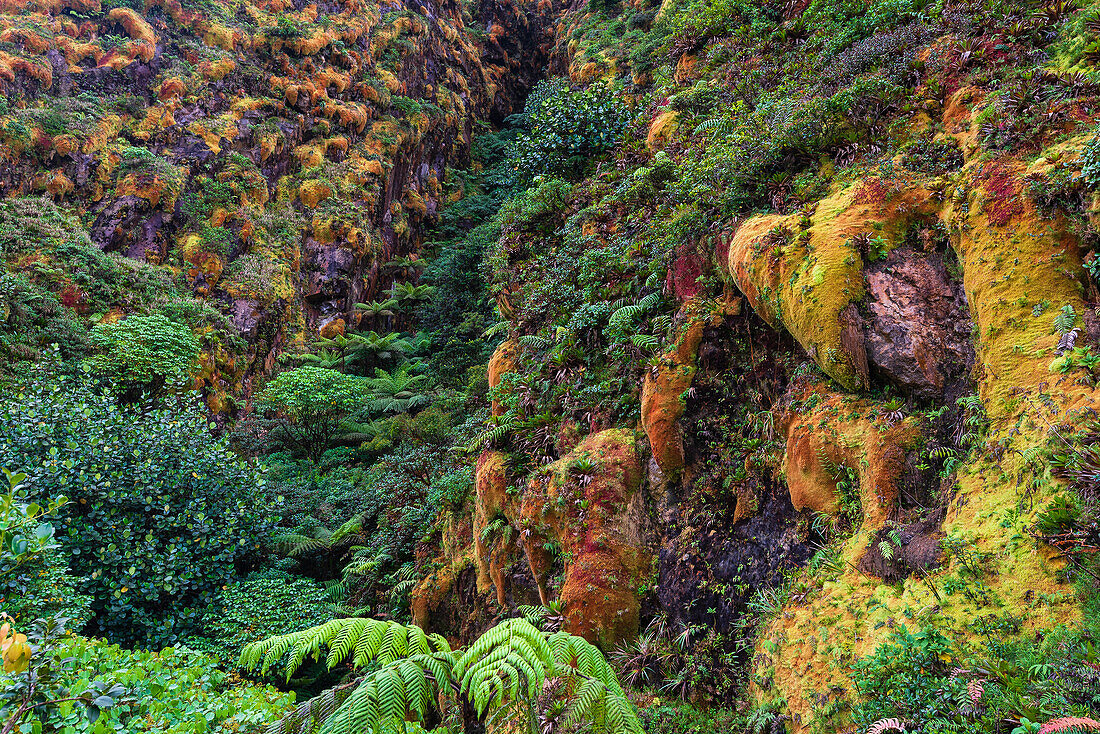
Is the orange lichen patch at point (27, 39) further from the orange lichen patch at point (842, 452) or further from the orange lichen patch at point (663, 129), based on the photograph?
the orange lichen patch at point (842, 452)

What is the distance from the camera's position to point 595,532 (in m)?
6.28

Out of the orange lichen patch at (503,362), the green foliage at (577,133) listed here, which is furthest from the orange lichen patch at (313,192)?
the orange lichen patch at (503,362)

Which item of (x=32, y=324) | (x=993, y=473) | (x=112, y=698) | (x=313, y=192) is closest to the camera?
(x=112, y=698)

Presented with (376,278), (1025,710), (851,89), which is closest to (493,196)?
(376,278)

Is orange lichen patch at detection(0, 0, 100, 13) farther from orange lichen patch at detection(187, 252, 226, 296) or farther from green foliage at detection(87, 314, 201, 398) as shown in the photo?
green foliage at detection(87, 314, 201, 398)

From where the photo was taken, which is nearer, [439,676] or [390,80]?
[439,676]

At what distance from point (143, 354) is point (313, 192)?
10.1 m

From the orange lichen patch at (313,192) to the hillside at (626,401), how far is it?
1297 millimetres

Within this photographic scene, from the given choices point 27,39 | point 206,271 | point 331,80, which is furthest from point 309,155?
point 27,39

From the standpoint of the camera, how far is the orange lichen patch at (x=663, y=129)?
11.8 m

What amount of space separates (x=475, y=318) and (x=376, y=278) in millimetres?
6878

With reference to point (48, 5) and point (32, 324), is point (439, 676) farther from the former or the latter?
point (48, 5)

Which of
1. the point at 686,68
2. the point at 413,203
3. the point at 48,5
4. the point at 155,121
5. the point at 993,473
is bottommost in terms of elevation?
the point at 993,473

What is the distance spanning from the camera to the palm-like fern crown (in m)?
2.85
